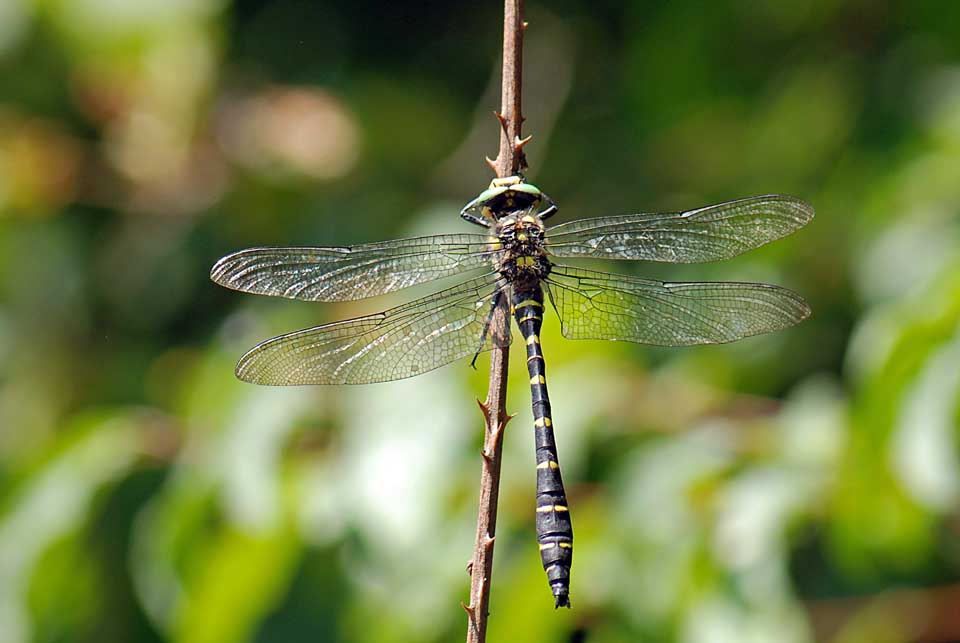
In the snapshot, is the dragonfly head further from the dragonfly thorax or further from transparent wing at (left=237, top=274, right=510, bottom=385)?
transparent wing at (left=237, top=274, right=510, bottom=385)

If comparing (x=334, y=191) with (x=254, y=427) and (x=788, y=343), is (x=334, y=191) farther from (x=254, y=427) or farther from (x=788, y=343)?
(x=788, y=343)

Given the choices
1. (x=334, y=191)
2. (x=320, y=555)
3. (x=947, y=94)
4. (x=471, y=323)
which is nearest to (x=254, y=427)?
(x=320, y=555)

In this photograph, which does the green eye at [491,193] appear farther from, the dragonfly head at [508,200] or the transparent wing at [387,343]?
the transparent wing at [387,343]

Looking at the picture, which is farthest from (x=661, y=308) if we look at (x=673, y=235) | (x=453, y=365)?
(x=453, y=365)

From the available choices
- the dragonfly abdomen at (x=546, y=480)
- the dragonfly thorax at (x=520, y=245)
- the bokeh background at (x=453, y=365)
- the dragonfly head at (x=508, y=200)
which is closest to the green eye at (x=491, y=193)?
the dragonfly head at (x=508, y=200)

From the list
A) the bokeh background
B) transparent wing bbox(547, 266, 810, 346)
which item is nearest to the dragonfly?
transparent wing bbox(547, 266, 810, 346)

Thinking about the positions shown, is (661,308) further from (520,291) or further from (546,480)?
(546,480)
